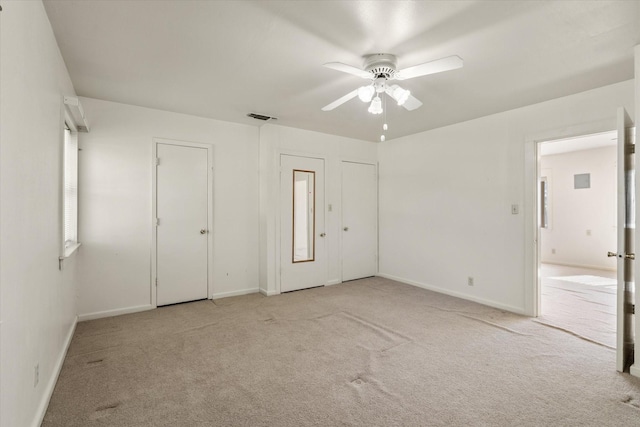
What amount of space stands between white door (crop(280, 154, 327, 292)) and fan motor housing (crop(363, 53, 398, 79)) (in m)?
2.36

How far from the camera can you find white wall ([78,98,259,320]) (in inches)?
139

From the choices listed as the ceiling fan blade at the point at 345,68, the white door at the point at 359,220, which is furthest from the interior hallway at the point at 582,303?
the ceiling fan blade at the point at 345,68

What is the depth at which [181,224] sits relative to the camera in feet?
13.5

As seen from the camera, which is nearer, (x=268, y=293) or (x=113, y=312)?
(x=113, y=312)

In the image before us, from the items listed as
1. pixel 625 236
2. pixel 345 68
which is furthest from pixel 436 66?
pixel 625 236

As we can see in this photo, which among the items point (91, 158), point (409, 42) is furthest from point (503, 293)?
point (91, 158)

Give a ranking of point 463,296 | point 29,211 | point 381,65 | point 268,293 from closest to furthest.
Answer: point 29,211, point 381,65, point 463,296, point 268,293

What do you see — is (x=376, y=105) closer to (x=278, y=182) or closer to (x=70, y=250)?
(x=278, y=182)

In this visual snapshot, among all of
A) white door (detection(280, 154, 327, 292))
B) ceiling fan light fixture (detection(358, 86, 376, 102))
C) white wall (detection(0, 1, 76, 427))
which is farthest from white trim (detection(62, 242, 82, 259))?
ceiling fan light fixture (detection(358, 86, 376, 102))

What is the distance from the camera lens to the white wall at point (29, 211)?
1388mm

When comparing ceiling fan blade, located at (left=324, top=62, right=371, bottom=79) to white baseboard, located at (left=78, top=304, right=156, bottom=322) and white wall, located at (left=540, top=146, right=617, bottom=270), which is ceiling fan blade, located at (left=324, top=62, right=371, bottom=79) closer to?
white baseboard, located at (left=78, top=304, right=156, bottom=322)

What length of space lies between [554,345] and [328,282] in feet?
10.00

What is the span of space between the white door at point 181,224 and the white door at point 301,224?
3.66ft

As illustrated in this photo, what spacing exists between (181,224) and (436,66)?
138 inches
